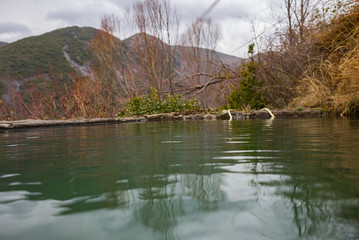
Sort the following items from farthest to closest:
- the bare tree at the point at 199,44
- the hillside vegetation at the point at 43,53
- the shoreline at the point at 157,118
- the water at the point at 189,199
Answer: the hillside vegetation at the point at 43,53, the bare tree at the point at 199,44, the shoreline at the point at 157,118, the water at the point at 189,199

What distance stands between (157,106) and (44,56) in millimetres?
34114

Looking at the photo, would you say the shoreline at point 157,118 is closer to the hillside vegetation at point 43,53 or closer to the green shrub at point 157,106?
the green shrub at point 157,106

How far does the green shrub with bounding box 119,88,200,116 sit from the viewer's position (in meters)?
9.90

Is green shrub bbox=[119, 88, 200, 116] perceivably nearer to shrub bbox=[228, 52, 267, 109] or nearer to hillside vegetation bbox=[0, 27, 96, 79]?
shrub bbox=[228, 52, 267, 109]

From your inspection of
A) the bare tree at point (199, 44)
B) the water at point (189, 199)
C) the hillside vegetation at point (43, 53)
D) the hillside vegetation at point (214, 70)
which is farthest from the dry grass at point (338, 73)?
the hillside vegetation at point (43, 53)

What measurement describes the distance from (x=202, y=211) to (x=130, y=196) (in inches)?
11.2

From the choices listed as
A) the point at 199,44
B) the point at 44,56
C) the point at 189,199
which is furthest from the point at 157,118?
the point at 44,56

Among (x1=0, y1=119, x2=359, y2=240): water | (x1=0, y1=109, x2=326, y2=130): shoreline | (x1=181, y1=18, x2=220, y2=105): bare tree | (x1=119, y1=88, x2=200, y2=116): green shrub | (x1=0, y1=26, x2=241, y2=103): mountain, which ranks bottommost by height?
(x1=0, y1=119, x2=359, y2=240): water

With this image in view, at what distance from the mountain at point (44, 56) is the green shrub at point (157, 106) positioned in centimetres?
2065

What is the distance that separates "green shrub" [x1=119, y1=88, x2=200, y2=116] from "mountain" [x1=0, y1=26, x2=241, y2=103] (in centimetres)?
2065

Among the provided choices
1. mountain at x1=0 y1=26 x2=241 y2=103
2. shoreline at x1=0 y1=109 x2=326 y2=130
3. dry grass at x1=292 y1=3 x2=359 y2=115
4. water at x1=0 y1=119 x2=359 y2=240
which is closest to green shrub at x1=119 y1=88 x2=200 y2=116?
shoreline at x1=0 y1=109 x2=326 y2=130

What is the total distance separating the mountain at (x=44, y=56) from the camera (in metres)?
33.1

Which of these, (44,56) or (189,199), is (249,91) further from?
(44,56)

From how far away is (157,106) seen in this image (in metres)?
10.2
